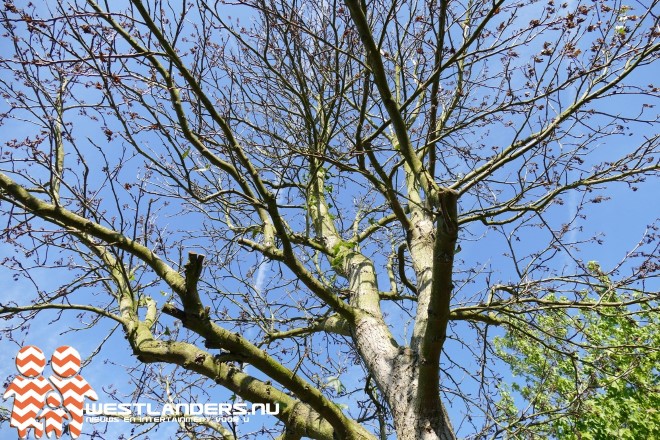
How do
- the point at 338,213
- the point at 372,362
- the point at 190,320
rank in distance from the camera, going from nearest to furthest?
the point at 190,320 < the point at 372,362 < the point at 338,213

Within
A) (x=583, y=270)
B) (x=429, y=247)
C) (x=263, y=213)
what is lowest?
(x=583, y=270)

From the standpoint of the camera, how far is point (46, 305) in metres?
3.79

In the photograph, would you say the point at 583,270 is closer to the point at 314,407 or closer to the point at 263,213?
the point at 314,407

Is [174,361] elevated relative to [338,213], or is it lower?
lower

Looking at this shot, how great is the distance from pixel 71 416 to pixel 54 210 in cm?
188

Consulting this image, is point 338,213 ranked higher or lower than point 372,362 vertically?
higher

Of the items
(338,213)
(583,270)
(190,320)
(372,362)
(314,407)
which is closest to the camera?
(190,320)

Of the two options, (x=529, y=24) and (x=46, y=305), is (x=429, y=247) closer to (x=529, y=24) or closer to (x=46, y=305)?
(x=529, y=24)

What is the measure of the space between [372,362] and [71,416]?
8.28ft

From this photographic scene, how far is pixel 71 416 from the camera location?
3.85 meters

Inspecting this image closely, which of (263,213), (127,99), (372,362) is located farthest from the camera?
(263,213)

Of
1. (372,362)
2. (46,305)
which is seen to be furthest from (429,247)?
(46,305)

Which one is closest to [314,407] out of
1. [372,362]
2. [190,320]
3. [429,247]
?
[372,362]

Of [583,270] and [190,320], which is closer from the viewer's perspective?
[190,320]
